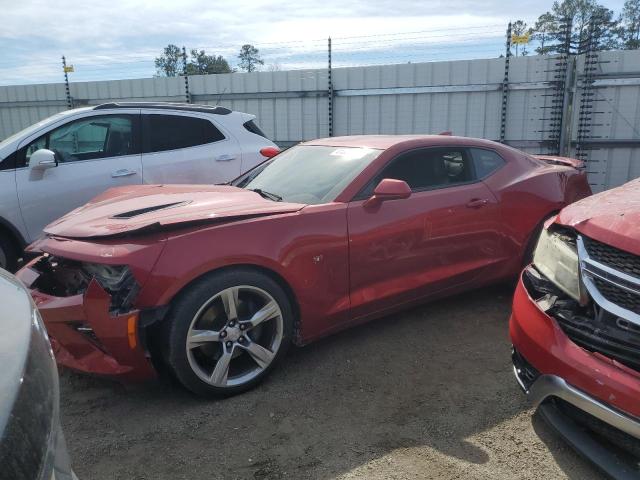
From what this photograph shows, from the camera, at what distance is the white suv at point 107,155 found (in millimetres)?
5047

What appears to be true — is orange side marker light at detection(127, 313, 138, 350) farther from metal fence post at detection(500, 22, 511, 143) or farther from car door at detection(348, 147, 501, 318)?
metal fence post at detection(500, 22, 511, 143)

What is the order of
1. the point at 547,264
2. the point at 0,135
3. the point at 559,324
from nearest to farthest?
the point at 559,324, the point at 547,264, the point at 0,135

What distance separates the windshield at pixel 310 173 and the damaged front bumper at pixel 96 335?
1.38m

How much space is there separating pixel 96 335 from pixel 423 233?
2.19 meters

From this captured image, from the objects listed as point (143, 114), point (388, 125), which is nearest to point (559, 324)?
point (143, 114)

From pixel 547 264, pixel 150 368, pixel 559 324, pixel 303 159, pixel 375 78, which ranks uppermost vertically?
pixel 375 78

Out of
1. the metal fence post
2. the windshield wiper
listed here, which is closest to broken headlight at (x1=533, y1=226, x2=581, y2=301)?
the windshield wiper

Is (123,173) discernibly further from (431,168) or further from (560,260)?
(560,260)

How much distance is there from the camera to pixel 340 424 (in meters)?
2.71

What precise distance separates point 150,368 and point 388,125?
7.74m

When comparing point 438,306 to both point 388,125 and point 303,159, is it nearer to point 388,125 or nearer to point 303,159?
point 303,159

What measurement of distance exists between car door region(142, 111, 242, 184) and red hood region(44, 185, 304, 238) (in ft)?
5.95

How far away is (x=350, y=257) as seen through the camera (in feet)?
10.8

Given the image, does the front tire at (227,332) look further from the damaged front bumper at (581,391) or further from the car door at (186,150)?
the car door at (186,150)
